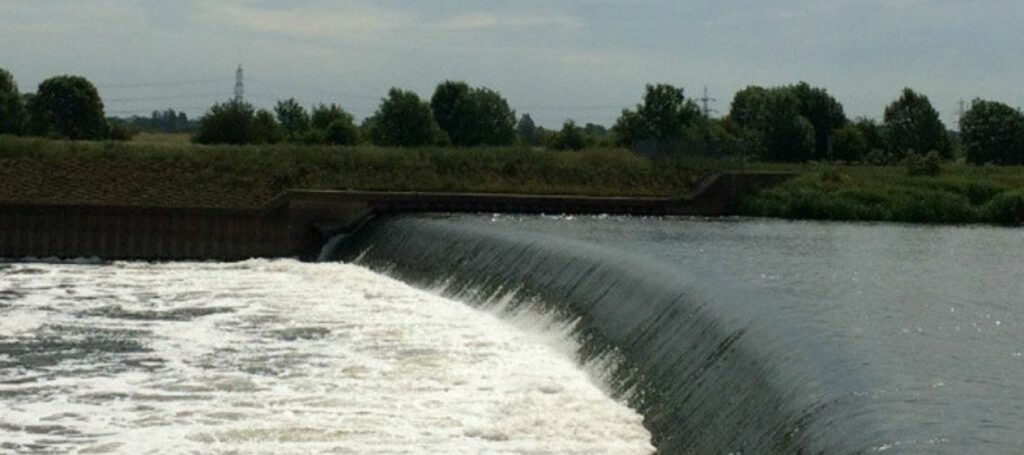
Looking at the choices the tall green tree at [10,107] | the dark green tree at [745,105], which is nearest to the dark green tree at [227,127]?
the tall green tree at [10,107]

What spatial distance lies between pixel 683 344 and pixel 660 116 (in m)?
85.3

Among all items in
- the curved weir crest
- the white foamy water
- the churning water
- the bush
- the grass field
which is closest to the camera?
the churning water

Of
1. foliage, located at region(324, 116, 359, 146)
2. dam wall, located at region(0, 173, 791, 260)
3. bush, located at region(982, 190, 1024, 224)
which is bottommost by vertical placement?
dam wall, located at region(0, 173, 791, 260)

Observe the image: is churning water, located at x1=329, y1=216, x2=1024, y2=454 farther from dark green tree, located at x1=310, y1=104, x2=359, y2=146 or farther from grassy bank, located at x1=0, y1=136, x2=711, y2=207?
dark green tree, located at x1=310, y1=104, x2=359, y2=146

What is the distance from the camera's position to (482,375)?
21797 mm

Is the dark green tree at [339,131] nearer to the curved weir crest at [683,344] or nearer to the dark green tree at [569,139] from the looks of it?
the dark green tree at [569,139]

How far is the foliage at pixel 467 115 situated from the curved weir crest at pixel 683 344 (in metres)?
63.0

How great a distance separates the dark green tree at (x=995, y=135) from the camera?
94.4 m

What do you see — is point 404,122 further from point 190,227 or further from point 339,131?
point 190,227

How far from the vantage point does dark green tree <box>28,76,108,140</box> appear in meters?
92.5

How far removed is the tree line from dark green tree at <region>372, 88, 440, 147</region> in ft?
0.17

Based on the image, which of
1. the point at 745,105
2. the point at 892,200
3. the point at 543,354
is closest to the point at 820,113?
the point at 745,105

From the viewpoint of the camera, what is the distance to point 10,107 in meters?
89.8

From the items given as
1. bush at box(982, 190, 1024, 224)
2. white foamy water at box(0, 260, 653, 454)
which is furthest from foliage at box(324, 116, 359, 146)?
white foamy water at box(0, 260, 653, 454)
